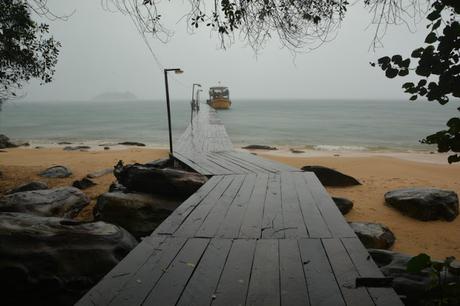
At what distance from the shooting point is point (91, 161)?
1374cm

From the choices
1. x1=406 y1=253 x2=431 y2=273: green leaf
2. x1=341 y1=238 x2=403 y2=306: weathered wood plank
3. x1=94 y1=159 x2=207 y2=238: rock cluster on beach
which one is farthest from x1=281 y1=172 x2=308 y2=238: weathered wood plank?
x1=406 y1=253 x2=431 y2=273: green leaf

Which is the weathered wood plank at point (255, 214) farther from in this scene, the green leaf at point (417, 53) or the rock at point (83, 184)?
the rock at point (83, 184)

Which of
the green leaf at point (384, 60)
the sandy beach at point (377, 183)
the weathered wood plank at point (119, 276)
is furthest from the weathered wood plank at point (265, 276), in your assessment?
the sandy beach at point (377, 183)

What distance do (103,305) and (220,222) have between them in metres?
1.69

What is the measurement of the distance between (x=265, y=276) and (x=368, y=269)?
778 mm

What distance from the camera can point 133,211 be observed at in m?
4.77

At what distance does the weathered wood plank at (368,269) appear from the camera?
76.4 inches

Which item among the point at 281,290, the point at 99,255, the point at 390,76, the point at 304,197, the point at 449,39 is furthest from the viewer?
the point at 304,197

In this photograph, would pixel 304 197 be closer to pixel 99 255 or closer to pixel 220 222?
pixel 220 222

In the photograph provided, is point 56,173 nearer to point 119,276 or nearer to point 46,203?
point 46,203

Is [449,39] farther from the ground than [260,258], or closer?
farther from the ground

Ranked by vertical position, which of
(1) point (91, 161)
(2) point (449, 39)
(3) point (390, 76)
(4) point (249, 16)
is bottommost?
(1) point (91, 161)

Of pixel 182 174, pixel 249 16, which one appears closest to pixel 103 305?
pixel 249 16

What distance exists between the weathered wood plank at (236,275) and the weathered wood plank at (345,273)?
2.13 feet
